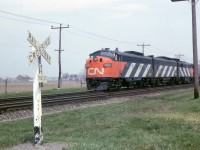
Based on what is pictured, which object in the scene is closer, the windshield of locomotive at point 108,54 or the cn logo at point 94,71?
the cn logo at point 94,71

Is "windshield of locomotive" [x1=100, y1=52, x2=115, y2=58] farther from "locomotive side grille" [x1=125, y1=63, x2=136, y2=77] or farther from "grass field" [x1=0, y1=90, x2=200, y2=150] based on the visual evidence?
"grass field" [x1=0, y1=90, x2=200, y2=150]

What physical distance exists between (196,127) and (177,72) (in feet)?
140

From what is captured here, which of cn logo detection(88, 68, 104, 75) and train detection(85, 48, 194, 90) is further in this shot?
train detection(85, 48, 194, 90)

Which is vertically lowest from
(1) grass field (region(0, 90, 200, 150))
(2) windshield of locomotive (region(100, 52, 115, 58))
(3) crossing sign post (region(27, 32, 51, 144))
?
(1) grass field (region(0, 90, 200, 150))

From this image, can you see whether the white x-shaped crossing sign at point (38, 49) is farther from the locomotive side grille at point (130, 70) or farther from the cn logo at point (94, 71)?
the locomotive side grille at point (130, 70)

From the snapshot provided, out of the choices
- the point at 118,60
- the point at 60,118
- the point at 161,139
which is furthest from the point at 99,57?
the point at 161,139

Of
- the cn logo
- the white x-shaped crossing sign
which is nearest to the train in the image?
the cn logo

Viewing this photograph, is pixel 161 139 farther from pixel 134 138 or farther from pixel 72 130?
pixel 72 130

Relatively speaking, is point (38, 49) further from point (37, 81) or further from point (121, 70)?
point (121, 70)

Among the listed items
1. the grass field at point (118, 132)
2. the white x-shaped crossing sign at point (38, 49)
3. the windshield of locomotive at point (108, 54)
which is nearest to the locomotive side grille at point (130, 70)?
the windshield of locomotive at point (108, 54)

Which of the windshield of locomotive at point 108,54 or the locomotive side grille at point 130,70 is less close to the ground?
the windshield of locomotive at point 108,54

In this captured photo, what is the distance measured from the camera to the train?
102 ft

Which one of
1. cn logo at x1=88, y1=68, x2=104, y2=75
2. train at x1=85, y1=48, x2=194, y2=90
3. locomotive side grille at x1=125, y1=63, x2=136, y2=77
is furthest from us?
locomotive side grille at x1=125, y1=63, x2=136, y2=77

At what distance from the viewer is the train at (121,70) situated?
3117 centimetres
